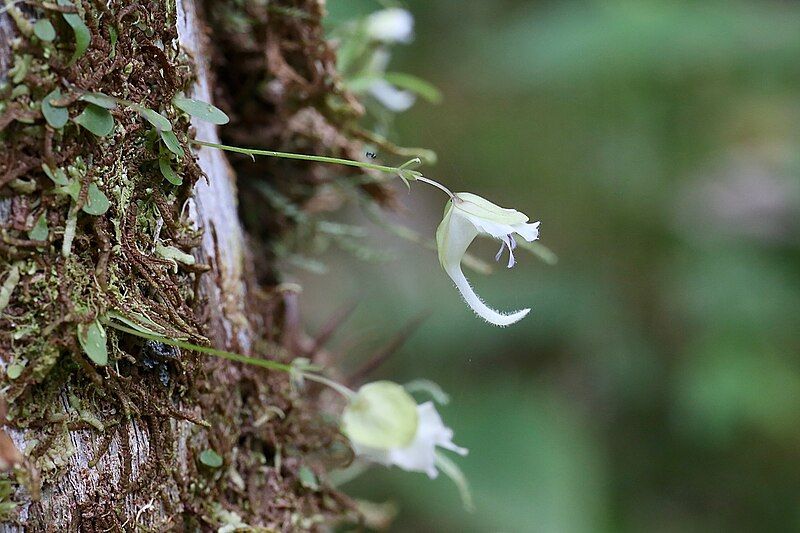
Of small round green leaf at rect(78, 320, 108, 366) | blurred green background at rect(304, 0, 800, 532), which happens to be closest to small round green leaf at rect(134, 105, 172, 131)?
small round green leaf at rect(78, 320, 108, 366)

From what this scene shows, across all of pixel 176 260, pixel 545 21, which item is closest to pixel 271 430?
pixel 176 260

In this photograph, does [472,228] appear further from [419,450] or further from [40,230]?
[40,230]

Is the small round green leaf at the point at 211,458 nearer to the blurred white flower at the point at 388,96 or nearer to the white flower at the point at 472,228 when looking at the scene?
the white flower at the point at 472,228

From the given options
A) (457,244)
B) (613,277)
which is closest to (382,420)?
(457,244)

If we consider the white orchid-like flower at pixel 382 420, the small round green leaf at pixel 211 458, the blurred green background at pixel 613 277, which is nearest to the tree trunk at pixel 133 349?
the small round green leaf at pixel 211 458

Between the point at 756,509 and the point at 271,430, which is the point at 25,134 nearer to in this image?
the point at 271,430

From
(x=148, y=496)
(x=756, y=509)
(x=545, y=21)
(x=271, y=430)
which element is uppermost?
(x=545, y=21)

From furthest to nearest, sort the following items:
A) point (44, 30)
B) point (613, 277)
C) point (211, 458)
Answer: point (613, 277) < point (211, 458) < point (44, 30)
